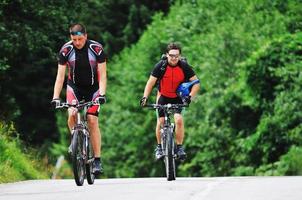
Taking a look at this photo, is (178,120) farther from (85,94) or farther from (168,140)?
(85,94)

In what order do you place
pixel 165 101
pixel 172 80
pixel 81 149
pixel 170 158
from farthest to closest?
pixel 165 101 → pixel 172 80 → pixel 170 158 → pixel 81 149

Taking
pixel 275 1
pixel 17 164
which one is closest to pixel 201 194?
pixel 17 164

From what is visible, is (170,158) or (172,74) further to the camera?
(172,74)

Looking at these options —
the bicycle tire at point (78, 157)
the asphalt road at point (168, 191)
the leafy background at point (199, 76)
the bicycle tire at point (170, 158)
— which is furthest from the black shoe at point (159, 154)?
the leafy background at point (199, 76)

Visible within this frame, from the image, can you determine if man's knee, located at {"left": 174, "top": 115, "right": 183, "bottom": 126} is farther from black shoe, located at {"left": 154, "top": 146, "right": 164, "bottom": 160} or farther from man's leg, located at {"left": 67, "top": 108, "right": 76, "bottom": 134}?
man's leg, located at {"left": 67, "top": 108, "right": 76, "bottom": 134}

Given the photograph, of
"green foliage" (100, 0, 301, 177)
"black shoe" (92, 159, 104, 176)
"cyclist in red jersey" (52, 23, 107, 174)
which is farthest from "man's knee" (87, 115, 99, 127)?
"green foliage" (100, 0, 301, 177)

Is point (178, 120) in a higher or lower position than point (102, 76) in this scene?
lower

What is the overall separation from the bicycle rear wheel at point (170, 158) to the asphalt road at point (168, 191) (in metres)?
0.79

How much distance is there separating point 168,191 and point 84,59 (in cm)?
252

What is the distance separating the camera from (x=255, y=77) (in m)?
33.8

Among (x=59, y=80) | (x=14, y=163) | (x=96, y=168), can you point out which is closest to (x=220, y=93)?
(x=14, y=163)

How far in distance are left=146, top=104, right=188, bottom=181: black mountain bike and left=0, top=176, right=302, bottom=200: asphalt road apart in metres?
0.81

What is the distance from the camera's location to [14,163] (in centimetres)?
1855

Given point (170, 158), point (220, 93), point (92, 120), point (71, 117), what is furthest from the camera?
point (220, 93)
